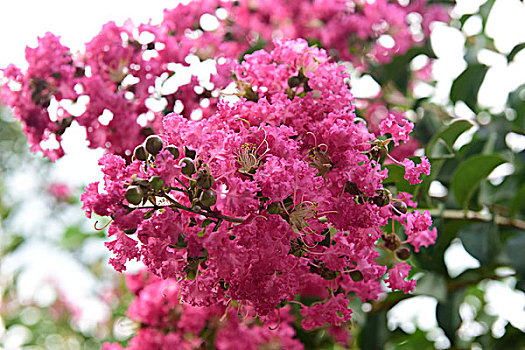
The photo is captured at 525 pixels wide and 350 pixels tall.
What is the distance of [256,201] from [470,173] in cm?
66

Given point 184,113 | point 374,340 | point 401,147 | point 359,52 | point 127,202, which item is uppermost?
point 127,202

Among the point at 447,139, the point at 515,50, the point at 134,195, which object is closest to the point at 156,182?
the point at 134,195

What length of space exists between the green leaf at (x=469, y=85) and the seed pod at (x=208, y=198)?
98 centimetres

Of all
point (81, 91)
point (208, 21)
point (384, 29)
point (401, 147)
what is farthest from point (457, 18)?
point (81, 91)

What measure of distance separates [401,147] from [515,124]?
30 cm

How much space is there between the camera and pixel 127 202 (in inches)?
25.8

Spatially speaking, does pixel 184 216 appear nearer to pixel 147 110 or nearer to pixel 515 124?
pixel 147 110

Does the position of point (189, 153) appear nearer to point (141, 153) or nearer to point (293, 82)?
point (141, 153)

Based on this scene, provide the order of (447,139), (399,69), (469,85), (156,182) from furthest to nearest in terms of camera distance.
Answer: (399,69) → (469,85) → (447,139) → (156,182)

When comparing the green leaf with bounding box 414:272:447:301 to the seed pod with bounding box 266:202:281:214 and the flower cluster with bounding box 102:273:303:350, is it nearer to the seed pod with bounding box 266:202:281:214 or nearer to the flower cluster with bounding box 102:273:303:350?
the flower cluster with bounding box 102:273:303:350

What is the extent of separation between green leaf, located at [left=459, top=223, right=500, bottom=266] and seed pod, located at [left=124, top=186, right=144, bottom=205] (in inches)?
31.3

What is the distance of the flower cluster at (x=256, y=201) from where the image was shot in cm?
65

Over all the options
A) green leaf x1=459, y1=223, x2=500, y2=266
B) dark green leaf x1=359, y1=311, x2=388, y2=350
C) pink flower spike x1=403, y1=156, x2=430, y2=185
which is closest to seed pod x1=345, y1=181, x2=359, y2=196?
pink flower spike x1=403, y1=156, x2=430, y2=185

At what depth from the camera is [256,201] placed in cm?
65
